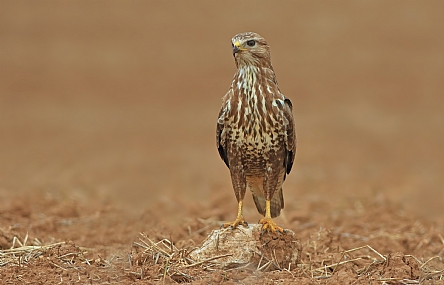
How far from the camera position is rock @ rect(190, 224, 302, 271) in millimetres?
6578

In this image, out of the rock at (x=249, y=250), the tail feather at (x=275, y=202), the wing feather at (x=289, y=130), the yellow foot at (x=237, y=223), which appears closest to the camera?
the rock at (x=249, y=250)

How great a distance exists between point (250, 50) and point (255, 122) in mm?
720

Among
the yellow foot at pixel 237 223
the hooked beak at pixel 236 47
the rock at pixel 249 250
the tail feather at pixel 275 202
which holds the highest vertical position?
the hooked beak at pixel 236 47

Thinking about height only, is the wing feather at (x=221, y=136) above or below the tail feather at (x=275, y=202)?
above

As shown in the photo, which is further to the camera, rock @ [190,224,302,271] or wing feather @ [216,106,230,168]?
wing feather @ [216,106,230,168]

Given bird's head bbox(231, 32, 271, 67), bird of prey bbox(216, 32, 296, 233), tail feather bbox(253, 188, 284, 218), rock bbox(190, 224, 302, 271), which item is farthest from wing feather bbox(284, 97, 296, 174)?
rock bbox(190, 224, 302, 271)

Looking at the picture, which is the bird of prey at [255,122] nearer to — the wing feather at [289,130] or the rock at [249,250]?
the wing feather at [289,130]

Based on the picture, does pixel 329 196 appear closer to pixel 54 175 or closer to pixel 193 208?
pixel 193 208

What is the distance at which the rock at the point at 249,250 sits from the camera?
6.58 meters

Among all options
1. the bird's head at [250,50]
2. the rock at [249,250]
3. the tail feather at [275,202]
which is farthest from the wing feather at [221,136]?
the rock at [249,250]

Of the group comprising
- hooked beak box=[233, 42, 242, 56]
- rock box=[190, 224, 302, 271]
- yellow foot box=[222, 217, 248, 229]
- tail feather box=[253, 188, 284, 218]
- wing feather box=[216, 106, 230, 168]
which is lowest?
rock box=[190, 224, 302, 271]

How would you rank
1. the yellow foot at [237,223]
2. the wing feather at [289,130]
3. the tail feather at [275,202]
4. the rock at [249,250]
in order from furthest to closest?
the tail feather at [275,202], the wing feather at [289,130], the yellow foot at [237,223], the rock at [249,250]

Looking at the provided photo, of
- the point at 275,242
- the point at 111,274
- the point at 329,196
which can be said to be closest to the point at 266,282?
the point at 275,242

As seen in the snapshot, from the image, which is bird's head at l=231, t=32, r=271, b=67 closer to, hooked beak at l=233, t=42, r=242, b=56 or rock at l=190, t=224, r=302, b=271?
hooked beak at l=233, t=42, r=242, b=56
